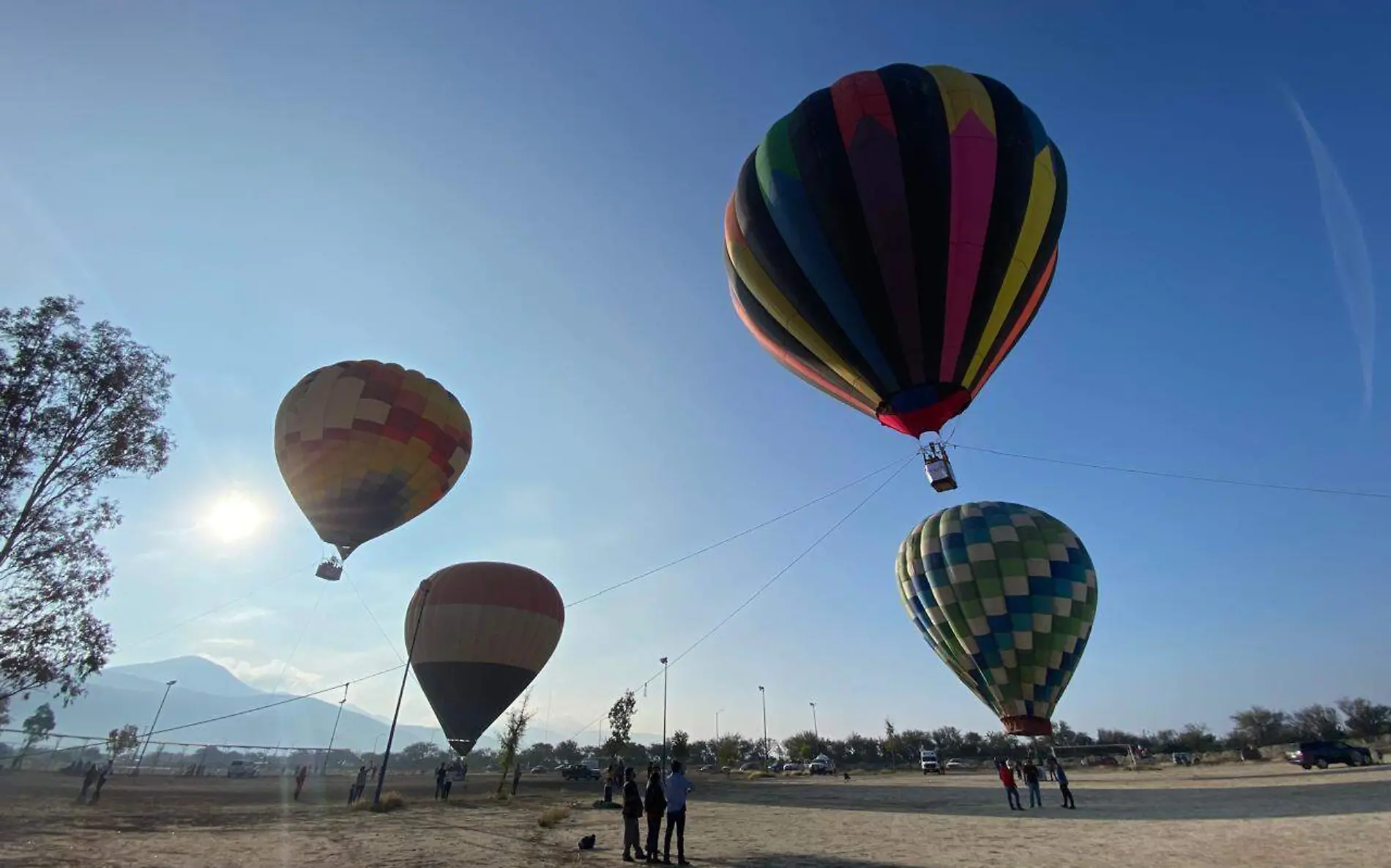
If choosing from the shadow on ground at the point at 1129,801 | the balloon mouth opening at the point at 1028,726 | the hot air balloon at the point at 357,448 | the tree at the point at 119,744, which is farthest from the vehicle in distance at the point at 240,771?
the balloon mouth opening at the point at 1028,726

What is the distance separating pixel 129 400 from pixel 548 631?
16.9m

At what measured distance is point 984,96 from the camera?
14.9 meters

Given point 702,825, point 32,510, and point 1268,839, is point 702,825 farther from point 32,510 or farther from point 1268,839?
point 32,510

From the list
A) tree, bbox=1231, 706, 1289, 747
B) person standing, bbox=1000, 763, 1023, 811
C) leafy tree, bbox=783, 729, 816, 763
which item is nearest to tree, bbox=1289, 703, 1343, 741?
tree, bbox=1231, 706, 1289, 747

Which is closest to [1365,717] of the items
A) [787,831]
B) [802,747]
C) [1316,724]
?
[1316,724]

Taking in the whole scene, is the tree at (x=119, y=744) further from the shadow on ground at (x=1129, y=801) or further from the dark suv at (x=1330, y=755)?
the dark suv at (x=1330, y=755)

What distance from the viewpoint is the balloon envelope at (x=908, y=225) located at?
14375 millimetres

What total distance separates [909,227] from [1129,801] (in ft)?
60.8

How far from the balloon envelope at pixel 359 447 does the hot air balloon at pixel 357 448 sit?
24mm

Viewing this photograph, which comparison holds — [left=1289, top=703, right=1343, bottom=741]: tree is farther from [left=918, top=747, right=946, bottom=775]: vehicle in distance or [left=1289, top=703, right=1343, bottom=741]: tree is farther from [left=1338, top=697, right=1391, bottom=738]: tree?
[left=918, top=747, right=946, bottom=775]: vehicle in distance

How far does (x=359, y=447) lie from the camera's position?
21.2 m

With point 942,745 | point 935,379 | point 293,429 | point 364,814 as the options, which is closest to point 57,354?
point 293,429

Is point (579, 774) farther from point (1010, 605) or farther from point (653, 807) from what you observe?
point (653, 807)

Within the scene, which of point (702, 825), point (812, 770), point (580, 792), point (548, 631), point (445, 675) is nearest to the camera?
point (702, 825)
